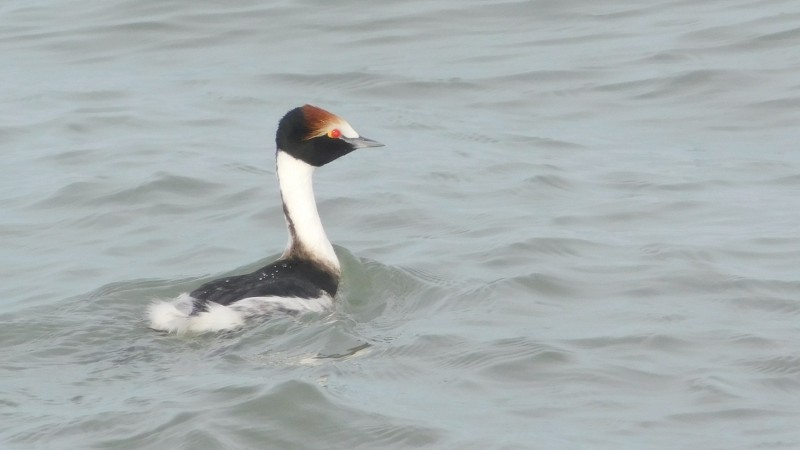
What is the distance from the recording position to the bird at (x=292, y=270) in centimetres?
750

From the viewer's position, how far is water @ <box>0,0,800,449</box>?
638 centimetres

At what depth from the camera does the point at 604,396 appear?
6.48 meters

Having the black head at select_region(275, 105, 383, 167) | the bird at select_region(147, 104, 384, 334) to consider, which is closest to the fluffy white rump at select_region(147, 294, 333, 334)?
the bird at select_region(147, 104, 384, 334)

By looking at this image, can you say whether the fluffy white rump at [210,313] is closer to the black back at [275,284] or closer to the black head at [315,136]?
the black back at [275,284]

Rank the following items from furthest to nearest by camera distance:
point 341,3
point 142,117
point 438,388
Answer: point 341,3 < point 142,117 < point 438,388

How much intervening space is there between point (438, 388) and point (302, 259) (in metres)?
2.07

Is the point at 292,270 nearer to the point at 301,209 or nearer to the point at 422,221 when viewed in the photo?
the point at 301,209

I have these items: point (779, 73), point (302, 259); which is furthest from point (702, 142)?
point (302, 259)

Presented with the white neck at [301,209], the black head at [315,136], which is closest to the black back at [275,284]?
the white neck at [301,209]

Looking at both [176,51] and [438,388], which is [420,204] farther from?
[176,51]

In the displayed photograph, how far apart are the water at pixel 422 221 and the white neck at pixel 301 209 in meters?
0.27

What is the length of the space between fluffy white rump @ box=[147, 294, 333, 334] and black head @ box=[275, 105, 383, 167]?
114cm

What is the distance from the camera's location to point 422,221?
991 centimetres

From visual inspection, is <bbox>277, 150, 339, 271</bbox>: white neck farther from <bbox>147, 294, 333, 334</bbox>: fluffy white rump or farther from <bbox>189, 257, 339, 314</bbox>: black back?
<bbox>147, 294, 333, 334</bbox>: fluffy white rump
